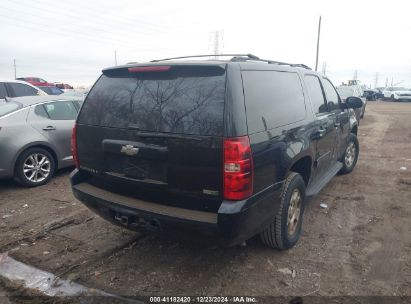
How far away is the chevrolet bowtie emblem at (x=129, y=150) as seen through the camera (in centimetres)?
311

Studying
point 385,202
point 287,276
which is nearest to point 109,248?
point 287,276

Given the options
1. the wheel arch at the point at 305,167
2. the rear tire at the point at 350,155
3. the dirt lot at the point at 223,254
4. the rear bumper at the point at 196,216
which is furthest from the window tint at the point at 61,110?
the rear tire at the point at 350,155

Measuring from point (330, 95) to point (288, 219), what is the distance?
2.46 m

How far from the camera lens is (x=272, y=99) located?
343cm

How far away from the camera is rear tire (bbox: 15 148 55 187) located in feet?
19.3

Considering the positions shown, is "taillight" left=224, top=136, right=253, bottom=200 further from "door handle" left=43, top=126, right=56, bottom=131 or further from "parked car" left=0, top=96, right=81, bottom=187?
"door handle" left=43, top=126, right=56, bottom=131

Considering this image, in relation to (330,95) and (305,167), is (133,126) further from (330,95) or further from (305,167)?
(330,95)

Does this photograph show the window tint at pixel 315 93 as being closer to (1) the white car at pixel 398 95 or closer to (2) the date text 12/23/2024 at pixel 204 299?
(2) the date text 12/23/2024 at pixel 204 299

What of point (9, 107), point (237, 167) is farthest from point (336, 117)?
point (9, 107)

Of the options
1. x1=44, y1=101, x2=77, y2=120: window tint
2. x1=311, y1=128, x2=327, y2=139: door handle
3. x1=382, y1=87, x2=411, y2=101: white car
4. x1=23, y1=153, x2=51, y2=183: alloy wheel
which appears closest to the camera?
x1=311, y1=128, x2=327, y2=139: door handle

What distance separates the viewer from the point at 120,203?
3.27m

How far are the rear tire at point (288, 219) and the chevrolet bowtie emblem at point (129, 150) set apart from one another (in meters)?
1.47

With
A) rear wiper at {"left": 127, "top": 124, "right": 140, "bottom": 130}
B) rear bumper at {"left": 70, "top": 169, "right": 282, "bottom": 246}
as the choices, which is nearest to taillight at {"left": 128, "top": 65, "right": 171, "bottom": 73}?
rear wiper at {"left": 127, "top": 124, "right": 140, "bottom": 130}

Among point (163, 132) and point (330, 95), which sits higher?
point (330, 95)
